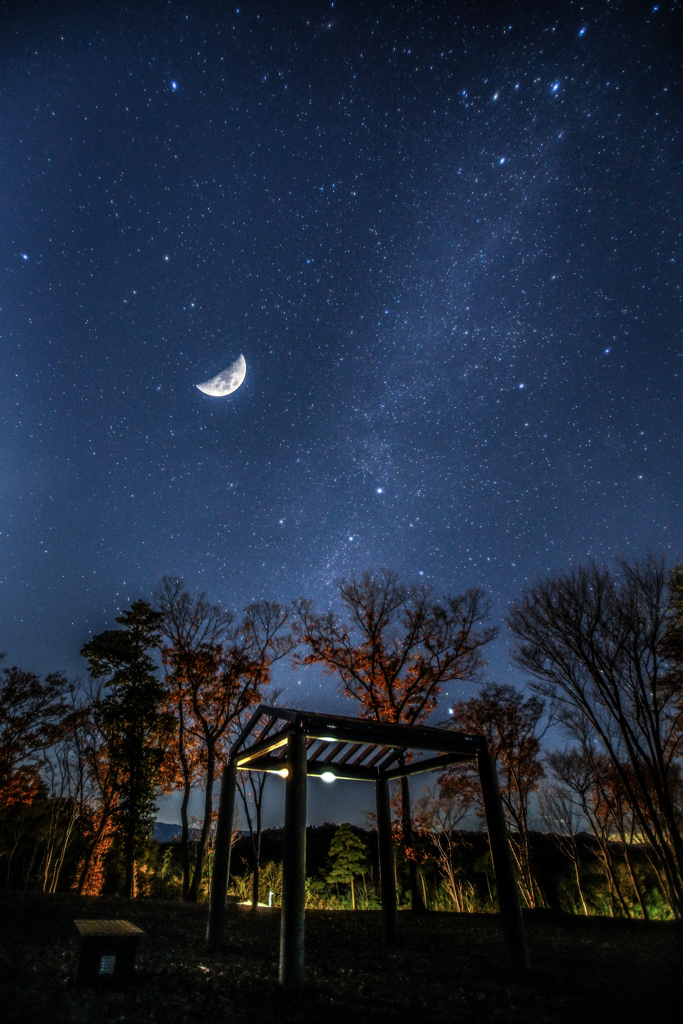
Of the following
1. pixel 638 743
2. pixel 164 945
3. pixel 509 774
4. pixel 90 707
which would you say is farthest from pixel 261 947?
pixel 90 707

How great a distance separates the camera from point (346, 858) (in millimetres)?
39062

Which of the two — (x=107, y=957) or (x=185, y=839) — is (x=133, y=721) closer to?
(x=185, y=839)

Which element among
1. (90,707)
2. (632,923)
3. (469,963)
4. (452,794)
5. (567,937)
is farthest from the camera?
(90,707)

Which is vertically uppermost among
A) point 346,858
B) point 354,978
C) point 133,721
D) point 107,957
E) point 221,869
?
point 133,721

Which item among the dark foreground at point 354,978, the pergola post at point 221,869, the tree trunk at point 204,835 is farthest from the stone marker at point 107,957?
the tree trunk at point 204,835

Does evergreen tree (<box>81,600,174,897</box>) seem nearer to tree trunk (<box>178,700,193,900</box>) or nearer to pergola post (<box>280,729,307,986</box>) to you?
tree trunk (<box>178,700,193,900</box>)

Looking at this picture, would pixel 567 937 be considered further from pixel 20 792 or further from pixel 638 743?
pixel 20 792

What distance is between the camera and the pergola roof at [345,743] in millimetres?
7691

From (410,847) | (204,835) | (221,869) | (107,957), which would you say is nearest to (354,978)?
(221,869)

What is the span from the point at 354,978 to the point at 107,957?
3.44m

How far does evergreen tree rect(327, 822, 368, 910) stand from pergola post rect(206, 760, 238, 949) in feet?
118

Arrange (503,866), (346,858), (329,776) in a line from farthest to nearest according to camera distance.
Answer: (346,858) < (329,776) < (503,866)

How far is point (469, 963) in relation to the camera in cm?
801

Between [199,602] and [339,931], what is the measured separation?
15.0 metres
